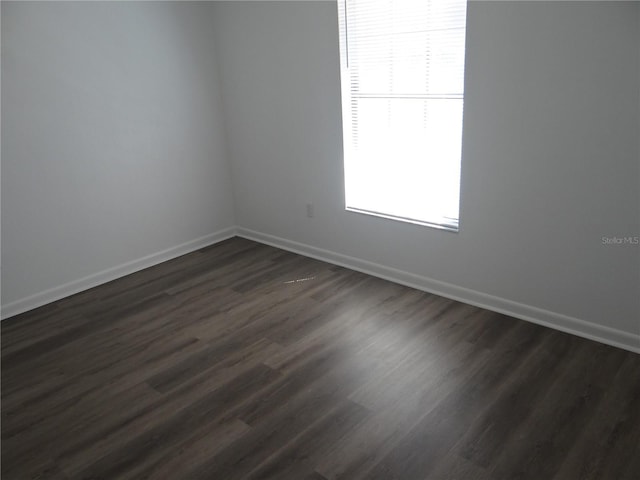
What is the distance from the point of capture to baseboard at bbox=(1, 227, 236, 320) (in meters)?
3.61

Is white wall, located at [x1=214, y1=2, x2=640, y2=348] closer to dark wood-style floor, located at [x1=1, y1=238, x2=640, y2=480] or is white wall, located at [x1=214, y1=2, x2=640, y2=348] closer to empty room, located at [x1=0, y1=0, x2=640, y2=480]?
empty room, located at [x1=0, y1=0, x2=640, y2=480]

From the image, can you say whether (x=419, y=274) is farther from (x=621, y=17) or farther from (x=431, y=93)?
(x=621, y=17)

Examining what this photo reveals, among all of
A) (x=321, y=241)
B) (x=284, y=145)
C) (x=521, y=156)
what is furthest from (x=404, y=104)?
(x=321, y=241)

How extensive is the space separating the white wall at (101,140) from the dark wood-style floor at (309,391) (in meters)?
0.46

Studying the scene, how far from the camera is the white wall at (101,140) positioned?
341cm

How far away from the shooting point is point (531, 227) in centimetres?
295

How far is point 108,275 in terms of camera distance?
13.2 ft

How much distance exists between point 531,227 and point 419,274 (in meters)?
0.87

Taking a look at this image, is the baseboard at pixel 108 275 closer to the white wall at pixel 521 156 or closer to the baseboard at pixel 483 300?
the baseboard at pixel 483 300

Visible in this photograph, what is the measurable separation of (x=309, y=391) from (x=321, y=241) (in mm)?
1771

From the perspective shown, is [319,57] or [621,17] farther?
[319,57]

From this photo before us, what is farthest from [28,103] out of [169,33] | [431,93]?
[431,93]

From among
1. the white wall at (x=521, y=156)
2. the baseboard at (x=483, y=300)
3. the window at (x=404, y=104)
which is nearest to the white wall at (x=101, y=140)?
the white wall at (x=521, y=156)

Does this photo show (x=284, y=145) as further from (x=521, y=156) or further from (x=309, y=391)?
(x=309, y=391)
